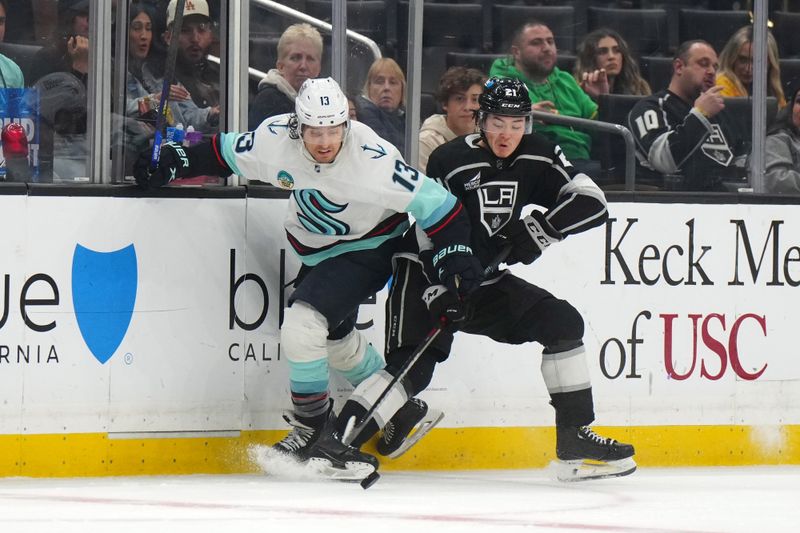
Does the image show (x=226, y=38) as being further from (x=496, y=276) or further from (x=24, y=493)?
(x=24, y=493)

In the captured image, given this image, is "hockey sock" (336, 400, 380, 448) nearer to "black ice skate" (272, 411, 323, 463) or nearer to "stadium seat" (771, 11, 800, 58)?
"black ice skate" (272, 411, 323, 463)

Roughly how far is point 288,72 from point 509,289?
1.02m

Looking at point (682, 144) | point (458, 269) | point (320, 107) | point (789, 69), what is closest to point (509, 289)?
point (458, 269)

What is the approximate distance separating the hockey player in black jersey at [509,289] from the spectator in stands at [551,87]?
0.49 m

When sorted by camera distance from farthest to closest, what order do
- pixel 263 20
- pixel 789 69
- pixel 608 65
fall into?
pixel 789 69
pixel 608 65
pixel 263 20

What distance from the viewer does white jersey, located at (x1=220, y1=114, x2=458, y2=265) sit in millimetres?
4230

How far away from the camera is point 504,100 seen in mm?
4285

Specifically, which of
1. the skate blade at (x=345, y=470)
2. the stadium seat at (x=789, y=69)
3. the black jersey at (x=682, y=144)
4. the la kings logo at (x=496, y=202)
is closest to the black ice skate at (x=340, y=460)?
the skate blade at (x=345, y=470)

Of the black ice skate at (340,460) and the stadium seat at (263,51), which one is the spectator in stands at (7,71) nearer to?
the stadium seat at (263,51)

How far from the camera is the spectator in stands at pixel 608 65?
4.94 m

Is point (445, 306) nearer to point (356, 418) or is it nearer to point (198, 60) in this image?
point (356, 418)

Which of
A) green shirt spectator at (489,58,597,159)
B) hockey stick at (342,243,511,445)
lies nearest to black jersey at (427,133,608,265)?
hockey stick at (342,243,511,445)

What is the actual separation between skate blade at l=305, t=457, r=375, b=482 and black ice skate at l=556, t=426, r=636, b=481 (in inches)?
23.8

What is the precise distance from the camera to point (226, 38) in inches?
180
